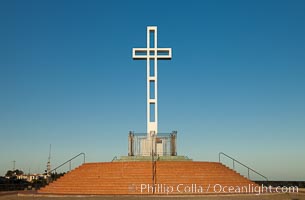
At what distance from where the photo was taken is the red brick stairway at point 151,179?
1880 cm

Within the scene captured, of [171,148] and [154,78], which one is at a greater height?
[154,78]

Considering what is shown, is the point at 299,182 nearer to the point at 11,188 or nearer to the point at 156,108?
the point at 156,108

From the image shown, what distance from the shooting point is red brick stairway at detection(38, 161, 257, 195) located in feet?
61.7

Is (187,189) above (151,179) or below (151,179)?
below

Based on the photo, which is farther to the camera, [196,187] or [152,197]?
[196,187]

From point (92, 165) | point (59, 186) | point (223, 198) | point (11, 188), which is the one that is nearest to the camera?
point (223, 198)

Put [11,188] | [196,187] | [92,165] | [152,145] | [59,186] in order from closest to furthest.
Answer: [196,187]
[59,186]
[92,165]
[152,145]
[11,188]

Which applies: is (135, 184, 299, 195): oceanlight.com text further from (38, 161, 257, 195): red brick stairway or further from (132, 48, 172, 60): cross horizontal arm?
(132, 48, 172, 60): cross horizontal arm

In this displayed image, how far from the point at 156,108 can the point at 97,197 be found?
9823 mm

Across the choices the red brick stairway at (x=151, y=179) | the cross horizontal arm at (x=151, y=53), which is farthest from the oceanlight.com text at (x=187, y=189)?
the cross horizontal arm at (x=151, y=53)

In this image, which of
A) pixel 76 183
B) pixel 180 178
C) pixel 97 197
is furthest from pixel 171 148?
pixel 97 197

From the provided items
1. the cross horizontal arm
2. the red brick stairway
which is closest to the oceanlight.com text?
the red brick stairway

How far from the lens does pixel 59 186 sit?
20.3m

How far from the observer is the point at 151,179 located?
19219 millimetres
